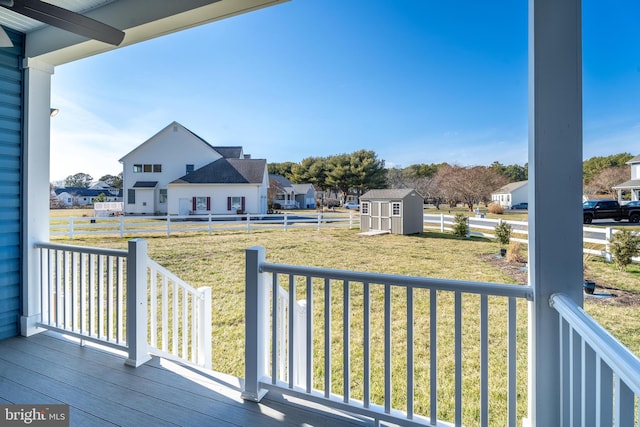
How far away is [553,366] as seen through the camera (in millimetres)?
1164

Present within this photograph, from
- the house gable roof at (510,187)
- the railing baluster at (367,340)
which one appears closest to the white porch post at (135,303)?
the railing baluster at (367,340)

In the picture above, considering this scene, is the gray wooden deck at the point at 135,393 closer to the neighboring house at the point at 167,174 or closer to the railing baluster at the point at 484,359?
the railing baluster at the point at 484,359

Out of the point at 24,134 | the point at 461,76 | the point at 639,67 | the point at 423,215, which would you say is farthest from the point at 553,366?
the point at 24,134

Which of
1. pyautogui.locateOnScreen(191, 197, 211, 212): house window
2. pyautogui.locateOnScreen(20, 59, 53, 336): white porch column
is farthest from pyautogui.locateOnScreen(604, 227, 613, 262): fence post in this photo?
pyautogui.locateOnScreen(20, 59, 53, 336): white porch column

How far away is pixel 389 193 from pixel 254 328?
1.62 metres

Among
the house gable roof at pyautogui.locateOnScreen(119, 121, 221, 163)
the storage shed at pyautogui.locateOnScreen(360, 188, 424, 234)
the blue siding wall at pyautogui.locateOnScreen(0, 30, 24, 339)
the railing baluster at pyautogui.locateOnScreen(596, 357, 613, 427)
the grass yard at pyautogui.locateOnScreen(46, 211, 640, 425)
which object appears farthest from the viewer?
the house gable roof at pyautogui.locateOnScreen(119, 121, 221, 163)

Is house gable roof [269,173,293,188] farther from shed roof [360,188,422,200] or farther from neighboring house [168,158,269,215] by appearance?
shed roof [360,188,422,200]

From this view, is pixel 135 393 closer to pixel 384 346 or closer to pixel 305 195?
pixel 384 346

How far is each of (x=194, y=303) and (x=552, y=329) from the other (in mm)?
2484

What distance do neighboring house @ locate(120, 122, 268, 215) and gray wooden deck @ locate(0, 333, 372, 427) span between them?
4.15ft

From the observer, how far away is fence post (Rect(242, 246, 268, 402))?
169 cm

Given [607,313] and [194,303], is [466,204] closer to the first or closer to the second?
[607,313]

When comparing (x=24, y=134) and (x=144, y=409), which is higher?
(x=24, y=134)

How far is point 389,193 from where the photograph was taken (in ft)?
8.99
